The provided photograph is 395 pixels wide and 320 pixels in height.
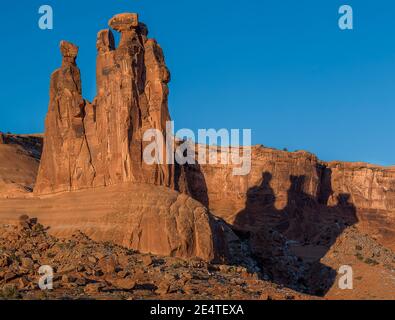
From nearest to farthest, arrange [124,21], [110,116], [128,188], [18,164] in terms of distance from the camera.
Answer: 1. [128,188]
2. [110,116]
3. [124,21]
4. [18,164]

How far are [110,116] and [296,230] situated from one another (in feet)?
170

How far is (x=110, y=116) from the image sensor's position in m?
59.9

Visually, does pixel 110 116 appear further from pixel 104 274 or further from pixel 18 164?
pixel 18 164

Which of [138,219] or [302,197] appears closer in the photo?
[138,219]

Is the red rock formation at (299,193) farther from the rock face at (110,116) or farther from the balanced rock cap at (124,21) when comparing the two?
the balanced rock cap at (124,21)

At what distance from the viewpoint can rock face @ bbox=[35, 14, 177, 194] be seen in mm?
59094

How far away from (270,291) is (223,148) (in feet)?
228

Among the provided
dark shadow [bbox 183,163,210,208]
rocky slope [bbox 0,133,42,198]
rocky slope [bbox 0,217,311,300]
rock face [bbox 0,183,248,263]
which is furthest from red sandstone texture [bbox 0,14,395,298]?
dark shadow [bbox 183,163,210,208]

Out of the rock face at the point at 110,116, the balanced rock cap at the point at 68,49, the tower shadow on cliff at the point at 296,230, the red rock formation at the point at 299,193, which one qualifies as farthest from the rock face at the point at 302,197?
the balanced rock cap at the point at 68,49

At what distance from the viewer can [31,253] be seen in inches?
2121

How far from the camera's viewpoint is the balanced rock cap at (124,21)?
60.9 m

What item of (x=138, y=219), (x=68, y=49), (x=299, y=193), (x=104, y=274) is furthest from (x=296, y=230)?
(x=104, y=274)

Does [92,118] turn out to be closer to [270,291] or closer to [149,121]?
[149,121]
